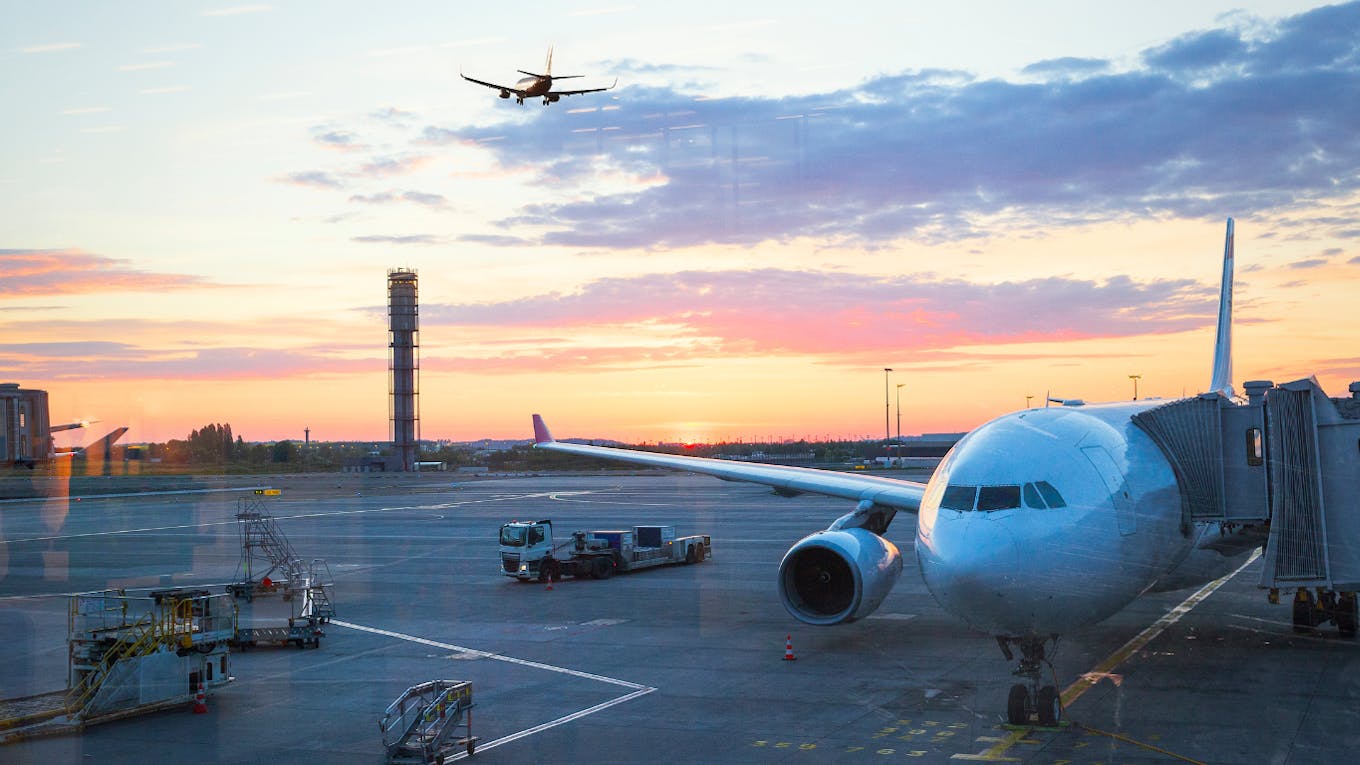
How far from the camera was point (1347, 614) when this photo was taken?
23156 mm

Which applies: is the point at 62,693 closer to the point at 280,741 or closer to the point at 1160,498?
the point at 280,741

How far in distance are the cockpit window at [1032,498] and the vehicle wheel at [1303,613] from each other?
437 inches

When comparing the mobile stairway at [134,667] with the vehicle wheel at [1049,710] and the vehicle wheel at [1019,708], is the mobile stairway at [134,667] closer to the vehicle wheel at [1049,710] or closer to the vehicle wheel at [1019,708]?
the vehicle wheel at [1019,708]

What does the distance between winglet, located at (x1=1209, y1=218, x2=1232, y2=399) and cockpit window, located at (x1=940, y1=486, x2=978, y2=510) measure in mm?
15926

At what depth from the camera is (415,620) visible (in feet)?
93.0

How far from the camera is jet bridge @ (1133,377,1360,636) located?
18.7 metres

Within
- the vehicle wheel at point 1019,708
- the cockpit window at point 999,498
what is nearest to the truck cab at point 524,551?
the vehicle wheel at point 1019,708

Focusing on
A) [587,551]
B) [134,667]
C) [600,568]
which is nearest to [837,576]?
[134,667]

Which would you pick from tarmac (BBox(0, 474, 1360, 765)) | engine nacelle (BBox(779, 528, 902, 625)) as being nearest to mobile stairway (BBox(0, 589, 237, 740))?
tarmac (BBox(0, 474, 1360, 765))

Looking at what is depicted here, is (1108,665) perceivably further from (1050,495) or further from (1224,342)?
(1224,342)

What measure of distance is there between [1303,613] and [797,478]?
11.6 m

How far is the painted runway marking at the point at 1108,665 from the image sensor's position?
14.9 meters

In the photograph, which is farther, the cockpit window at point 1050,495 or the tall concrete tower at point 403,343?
the tall concrete tower at point 403,343

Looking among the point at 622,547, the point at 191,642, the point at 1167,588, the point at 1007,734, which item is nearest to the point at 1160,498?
the point at 1167,588
